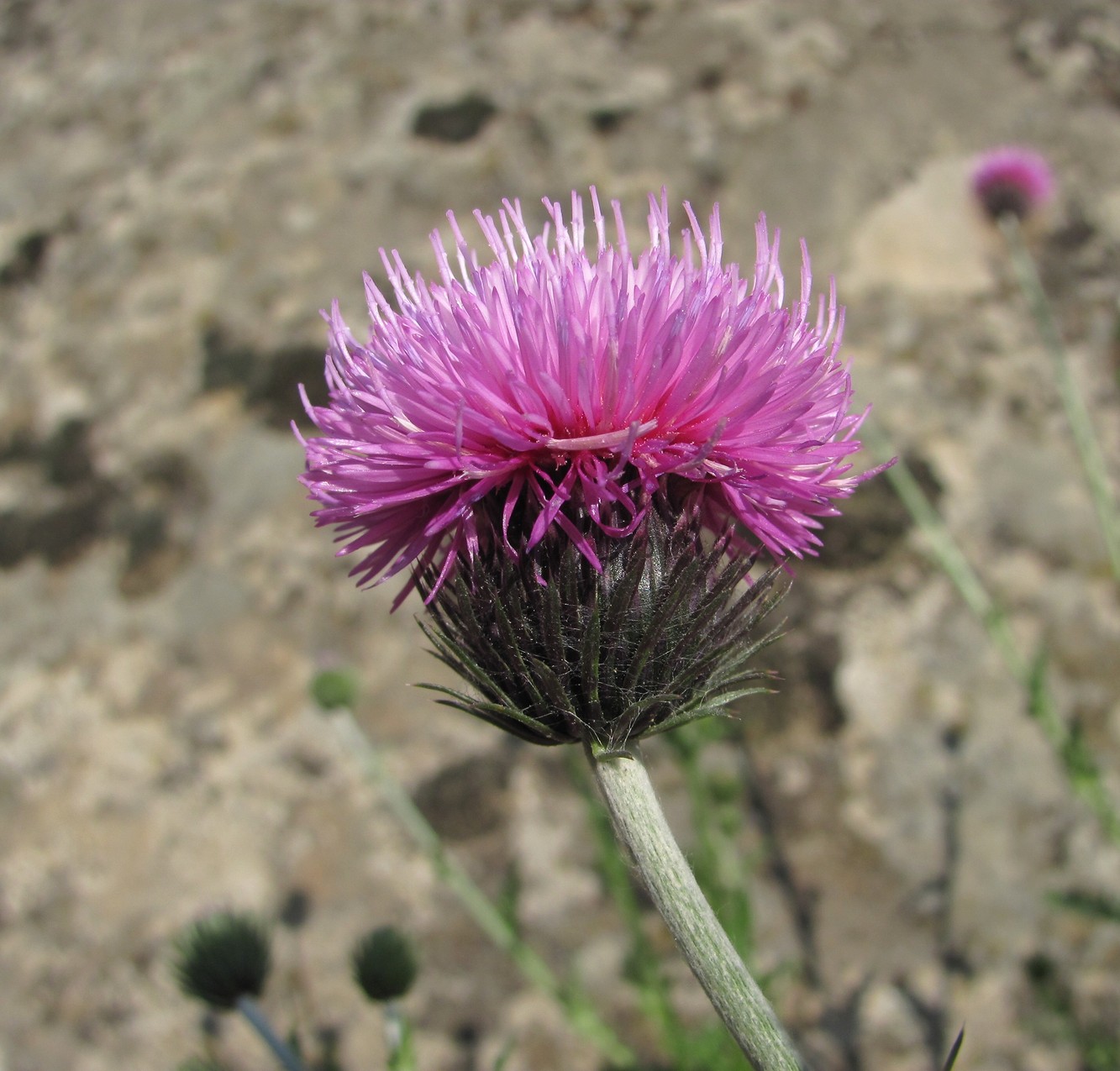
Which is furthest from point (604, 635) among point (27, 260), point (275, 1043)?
point (27, 260)

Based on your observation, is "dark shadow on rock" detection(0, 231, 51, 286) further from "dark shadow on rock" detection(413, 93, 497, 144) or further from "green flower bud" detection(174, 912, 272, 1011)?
"green flower bud" detection(174, 912, 272, 1011)

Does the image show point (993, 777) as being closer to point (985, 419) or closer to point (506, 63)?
point (985, 419)

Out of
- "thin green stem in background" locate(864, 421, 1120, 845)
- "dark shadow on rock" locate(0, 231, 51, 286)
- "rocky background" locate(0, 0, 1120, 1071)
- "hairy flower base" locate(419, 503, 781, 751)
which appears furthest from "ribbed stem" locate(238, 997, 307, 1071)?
A: "dark shadow on rock" locate(0, 231, 51, 286)

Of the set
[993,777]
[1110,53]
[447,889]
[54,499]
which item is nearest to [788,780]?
[993,777]

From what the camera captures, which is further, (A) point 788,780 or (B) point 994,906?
(A) point 788,780

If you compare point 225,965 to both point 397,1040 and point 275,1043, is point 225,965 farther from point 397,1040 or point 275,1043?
point 397,1040

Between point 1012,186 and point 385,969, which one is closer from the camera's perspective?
point 385,969
